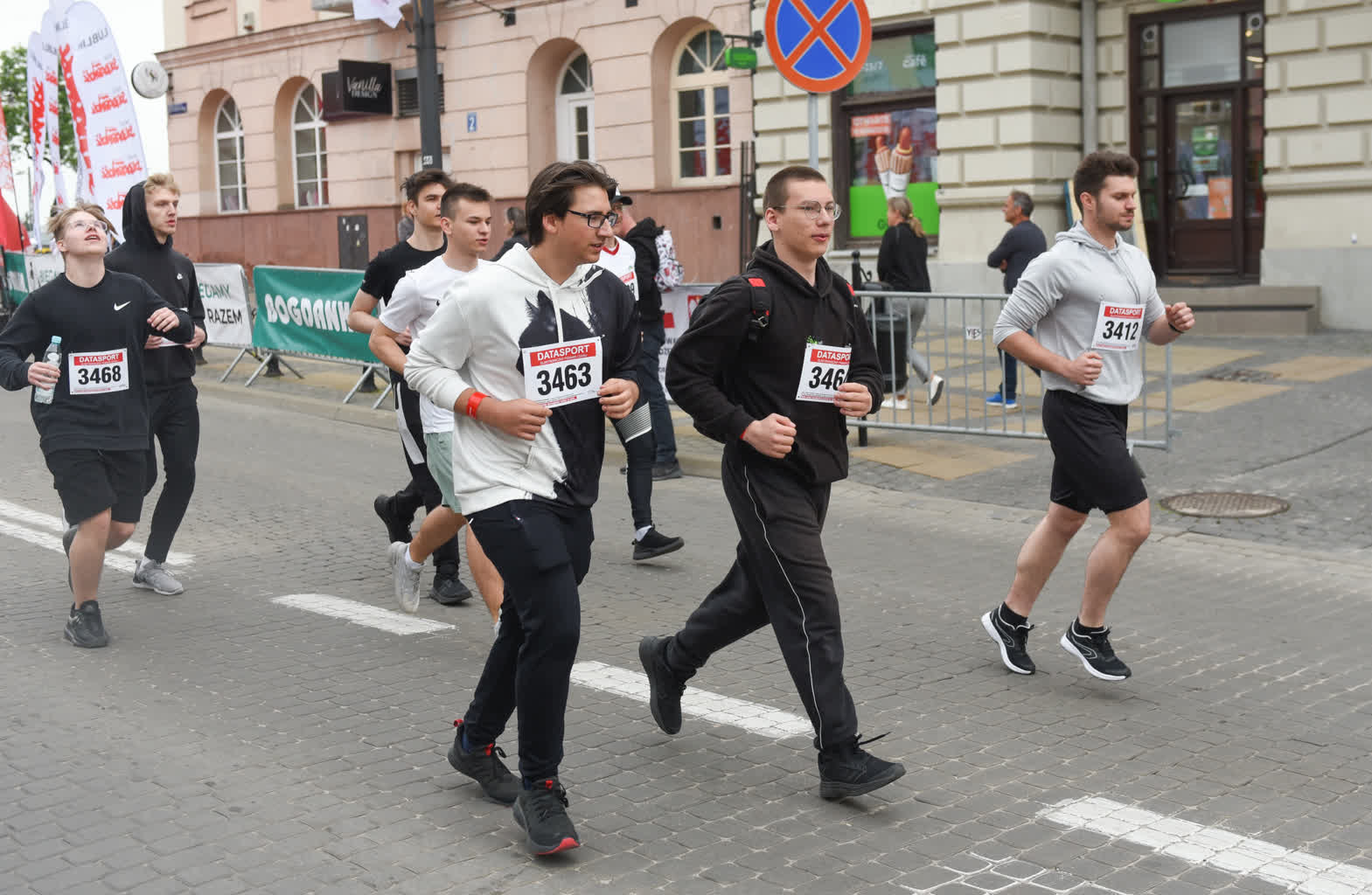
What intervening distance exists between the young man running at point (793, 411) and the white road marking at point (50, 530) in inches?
174

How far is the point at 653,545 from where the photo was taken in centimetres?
845

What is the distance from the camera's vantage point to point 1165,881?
4.17 meters

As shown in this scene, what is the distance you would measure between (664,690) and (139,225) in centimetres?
404

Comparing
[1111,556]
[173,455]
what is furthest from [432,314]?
[1111,556]

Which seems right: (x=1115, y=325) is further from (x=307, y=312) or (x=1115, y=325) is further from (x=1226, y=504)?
(x=307, y=312)

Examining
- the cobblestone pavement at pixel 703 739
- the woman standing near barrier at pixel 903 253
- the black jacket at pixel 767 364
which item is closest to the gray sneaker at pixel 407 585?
the cobblestone pavement at pixel 703 739

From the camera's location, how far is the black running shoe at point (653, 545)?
845 cm

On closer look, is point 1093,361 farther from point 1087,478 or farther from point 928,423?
point 928,423

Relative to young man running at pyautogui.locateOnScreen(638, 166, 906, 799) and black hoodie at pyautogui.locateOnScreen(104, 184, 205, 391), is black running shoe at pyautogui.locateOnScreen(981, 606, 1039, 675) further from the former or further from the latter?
black hoodie at pyautogui.locateOnScreen(104, 184, 205, 391)

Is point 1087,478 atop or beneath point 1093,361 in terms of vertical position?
beneath

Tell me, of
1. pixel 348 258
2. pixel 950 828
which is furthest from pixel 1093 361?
pixel 348 258

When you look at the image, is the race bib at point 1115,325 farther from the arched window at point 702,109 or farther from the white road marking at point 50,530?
the arched window at point 702,109

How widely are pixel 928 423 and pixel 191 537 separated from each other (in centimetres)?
526

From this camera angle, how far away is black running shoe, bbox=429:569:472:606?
7.57 metres
